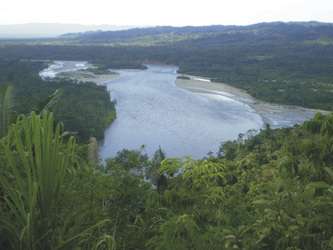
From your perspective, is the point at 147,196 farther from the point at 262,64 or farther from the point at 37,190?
the point at 262,64

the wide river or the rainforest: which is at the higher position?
the rainforest

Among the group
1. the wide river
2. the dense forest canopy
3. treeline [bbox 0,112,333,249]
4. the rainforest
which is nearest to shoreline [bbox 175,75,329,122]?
the wide river

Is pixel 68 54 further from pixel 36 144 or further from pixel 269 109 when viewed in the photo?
pixel 36 144

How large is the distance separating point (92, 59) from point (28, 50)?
17865 millimetres

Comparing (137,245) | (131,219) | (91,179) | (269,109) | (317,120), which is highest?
(317,120)

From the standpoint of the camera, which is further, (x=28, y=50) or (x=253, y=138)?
(x=28, y=50)

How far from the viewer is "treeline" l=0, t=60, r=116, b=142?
21078 millimetres

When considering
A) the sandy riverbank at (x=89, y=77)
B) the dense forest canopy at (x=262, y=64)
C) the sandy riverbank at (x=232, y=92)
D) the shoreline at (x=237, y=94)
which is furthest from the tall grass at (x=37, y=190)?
the sandy riverbank at (x=89, y=77)

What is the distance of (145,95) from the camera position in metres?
33.1

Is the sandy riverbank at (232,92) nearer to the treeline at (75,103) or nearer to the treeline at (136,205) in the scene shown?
the treeline at (75,103)

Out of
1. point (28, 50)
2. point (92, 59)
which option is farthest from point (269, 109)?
point (28, 50)

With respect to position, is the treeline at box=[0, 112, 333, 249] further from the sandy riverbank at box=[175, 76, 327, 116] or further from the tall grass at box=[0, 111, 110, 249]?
the sandy riverbank at box=[175, 76, 327, 116]

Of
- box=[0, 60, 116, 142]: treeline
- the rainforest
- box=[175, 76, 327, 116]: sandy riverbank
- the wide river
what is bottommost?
box=[175, 76, 327, 116]: sandy riverbank

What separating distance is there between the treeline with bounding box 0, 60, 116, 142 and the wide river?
3.10ft
